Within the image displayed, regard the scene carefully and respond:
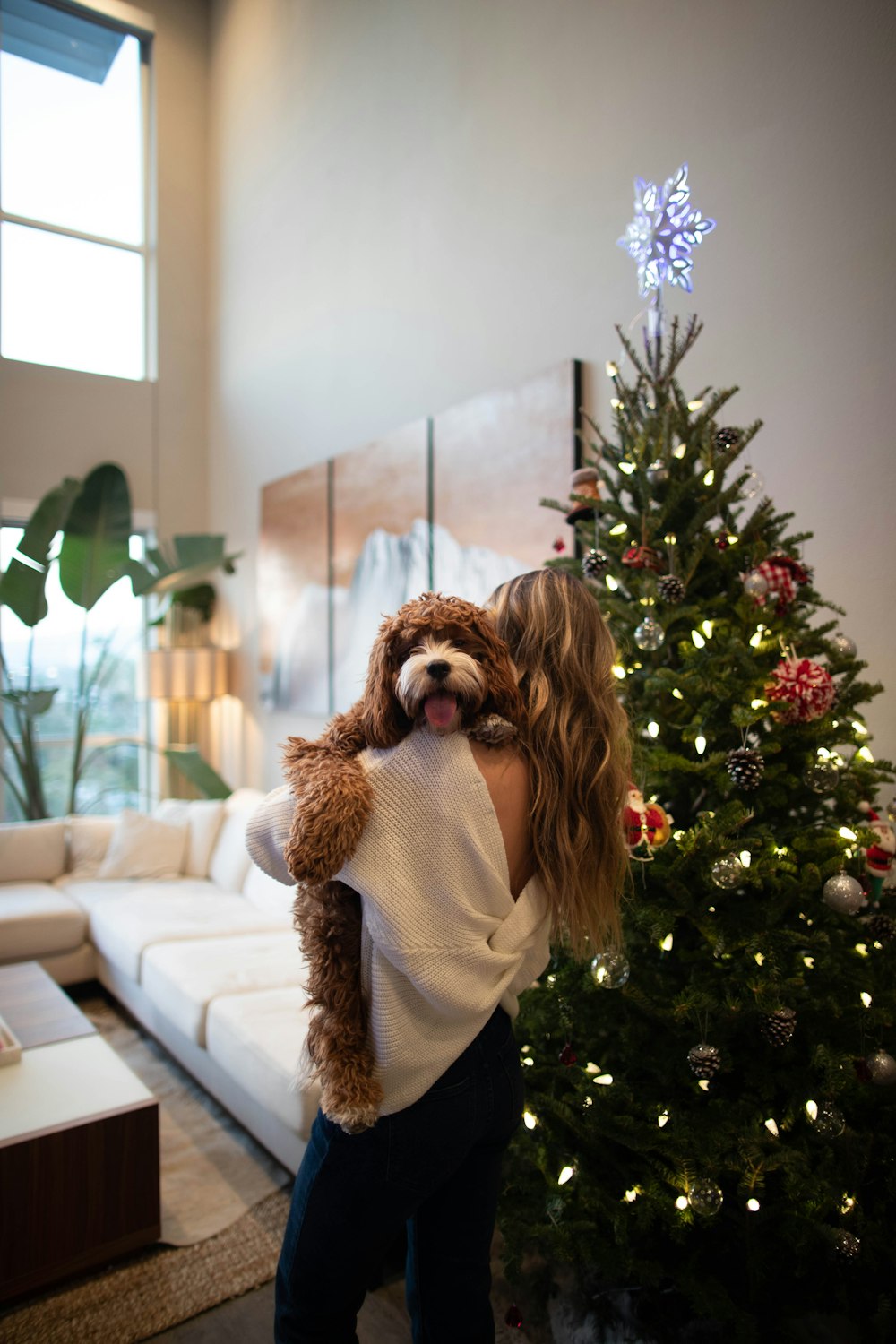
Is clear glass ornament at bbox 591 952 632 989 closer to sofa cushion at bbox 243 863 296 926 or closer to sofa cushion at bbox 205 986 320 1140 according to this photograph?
sofa cushion at bbox 205 986 320 1140

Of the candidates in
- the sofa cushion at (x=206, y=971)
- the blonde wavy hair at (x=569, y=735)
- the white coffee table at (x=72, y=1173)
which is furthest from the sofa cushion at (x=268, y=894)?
the blonde wavy hair at (x=569, y=735)

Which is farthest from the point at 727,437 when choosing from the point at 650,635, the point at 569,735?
the point at 569,735

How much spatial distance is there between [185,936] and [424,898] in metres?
2.55

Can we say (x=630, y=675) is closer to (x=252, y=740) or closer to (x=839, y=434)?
(x=839, y=434)

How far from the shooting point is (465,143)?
3.52 m

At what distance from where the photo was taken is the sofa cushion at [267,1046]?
2.14m

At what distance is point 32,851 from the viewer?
4.29 meters

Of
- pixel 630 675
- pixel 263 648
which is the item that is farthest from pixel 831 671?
pixel 263 648

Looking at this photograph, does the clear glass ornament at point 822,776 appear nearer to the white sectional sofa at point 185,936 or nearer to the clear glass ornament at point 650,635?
the clear glass ornament at point 650,635

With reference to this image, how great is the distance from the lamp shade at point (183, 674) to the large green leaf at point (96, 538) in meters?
0.59

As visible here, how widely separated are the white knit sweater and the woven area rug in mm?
1240

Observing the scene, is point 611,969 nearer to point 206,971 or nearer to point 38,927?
point 206,971

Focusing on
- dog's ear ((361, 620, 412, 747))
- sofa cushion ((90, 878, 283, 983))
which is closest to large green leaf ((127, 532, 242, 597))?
→ sofa cushion ((90, 878, 283, 983))

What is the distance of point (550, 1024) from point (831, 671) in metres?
0.90
